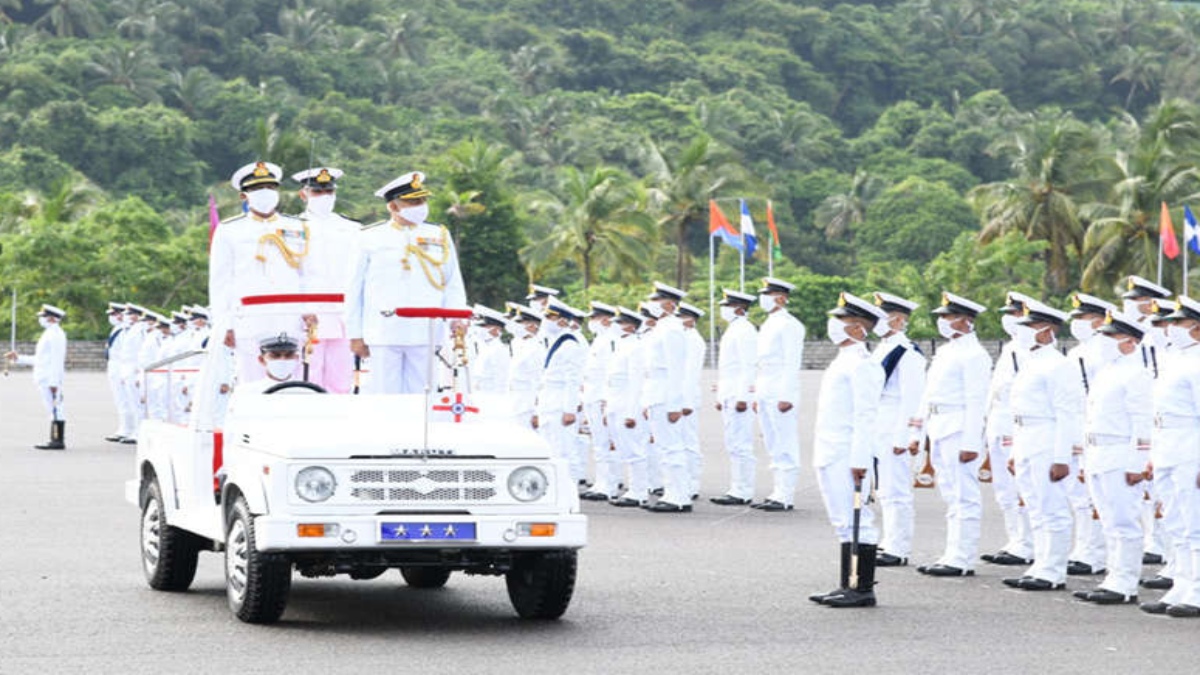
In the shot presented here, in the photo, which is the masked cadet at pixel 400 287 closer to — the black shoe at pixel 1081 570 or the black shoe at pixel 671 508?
the black shoe at pixel 1081 570

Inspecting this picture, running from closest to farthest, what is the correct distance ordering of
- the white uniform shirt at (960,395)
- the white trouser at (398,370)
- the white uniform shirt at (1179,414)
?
1. the white uniform shirt at (1179,414)
2. the white trouser at (398,370)
3. the white uniform shirt at (960,395)

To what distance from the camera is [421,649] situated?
33.0 feet

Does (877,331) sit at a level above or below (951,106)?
below

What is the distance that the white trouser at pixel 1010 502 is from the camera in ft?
48.3

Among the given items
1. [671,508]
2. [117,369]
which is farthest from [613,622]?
[117,369]

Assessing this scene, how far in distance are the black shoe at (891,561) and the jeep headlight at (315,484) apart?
5248mm

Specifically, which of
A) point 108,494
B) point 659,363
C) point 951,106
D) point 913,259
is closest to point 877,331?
point 659,363

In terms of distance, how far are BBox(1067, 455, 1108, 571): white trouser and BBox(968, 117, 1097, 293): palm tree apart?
59.3m

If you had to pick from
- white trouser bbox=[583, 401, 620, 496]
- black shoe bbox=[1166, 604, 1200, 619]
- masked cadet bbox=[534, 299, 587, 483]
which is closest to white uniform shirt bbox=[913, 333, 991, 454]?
black shoe bbox=[1166, 604, 1200, 619]

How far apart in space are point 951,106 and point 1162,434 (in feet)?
392

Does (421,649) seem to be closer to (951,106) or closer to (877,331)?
(877,331)

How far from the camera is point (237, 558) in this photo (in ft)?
35.2

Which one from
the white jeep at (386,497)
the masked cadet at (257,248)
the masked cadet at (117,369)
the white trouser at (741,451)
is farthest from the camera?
the masked cadet at (117,369)

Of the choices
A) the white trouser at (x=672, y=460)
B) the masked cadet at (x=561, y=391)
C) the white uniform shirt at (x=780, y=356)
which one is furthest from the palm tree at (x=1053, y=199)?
the white trouser at (x=672, y=460)
